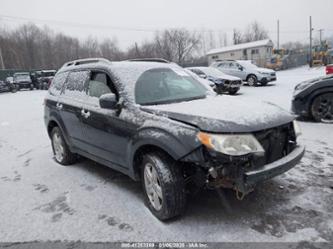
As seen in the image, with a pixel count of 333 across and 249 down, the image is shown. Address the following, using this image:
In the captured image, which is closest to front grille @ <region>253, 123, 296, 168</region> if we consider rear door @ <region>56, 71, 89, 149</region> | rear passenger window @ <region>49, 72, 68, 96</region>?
rear door @ <region>56, 71, 89, 149</region>

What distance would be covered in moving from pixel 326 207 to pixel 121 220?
7.38 feet

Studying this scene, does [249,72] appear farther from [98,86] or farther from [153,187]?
[153,187]

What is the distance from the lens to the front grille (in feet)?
9.34

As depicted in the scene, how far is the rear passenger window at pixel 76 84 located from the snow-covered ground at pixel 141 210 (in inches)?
50.3

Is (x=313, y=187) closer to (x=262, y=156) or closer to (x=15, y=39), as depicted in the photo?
(x=262, y=156)

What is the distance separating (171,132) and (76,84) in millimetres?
2355

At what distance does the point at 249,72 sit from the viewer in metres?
17.5

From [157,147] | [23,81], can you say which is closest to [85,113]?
[157,147]

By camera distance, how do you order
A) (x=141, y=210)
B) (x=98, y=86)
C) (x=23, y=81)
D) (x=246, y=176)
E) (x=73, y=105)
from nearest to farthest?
(x=246, y=176) < (x=141, y=210) < (x=98, y=86) < (x=73, y=105) < (x=23, y=81)

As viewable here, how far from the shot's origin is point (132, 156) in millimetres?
3357

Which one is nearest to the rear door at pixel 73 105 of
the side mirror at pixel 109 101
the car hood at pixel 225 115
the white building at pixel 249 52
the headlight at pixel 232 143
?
the side mirror at pixel 109 101

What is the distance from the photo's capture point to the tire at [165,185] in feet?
9.54

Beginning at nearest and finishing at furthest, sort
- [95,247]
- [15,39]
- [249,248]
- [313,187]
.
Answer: [249,248], [95,247], [313,187], [15,39]

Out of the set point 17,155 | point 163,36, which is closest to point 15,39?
point 163,36
